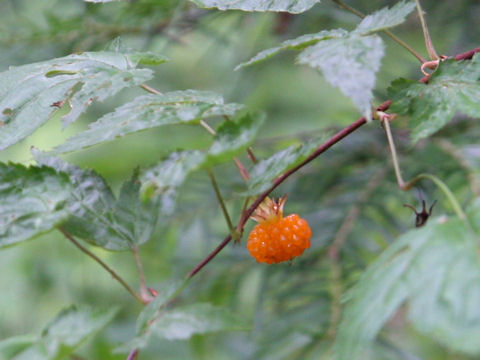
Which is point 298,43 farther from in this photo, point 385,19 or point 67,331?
point 67,331

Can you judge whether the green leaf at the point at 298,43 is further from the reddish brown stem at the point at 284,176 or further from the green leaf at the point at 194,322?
the green leaf at the point at 194,322

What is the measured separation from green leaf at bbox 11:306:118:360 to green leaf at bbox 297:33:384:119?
33 cm

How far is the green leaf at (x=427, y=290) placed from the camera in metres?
0.41

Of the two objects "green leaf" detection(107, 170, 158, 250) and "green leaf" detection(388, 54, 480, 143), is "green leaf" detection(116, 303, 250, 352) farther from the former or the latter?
"green leaf" detection(388, 54, 480, 143)

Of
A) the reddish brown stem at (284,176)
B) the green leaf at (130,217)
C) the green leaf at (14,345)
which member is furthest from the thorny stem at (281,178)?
the green leaf at (14,345)

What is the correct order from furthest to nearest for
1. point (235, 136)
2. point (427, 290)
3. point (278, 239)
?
point (278, 239), point (235, 136), point (427, 290)

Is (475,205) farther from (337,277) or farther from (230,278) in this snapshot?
(230,278)

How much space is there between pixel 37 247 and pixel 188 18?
983mm

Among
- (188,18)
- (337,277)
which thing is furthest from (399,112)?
(188,18)

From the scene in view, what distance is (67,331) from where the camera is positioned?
631 mm

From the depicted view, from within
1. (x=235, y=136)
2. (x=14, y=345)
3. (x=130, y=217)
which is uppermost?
A: (x=235, y=136)

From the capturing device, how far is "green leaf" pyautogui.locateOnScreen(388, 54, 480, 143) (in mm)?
578

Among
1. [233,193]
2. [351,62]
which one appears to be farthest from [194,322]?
[351,62]

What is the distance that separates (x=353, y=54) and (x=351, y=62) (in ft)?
0.04
